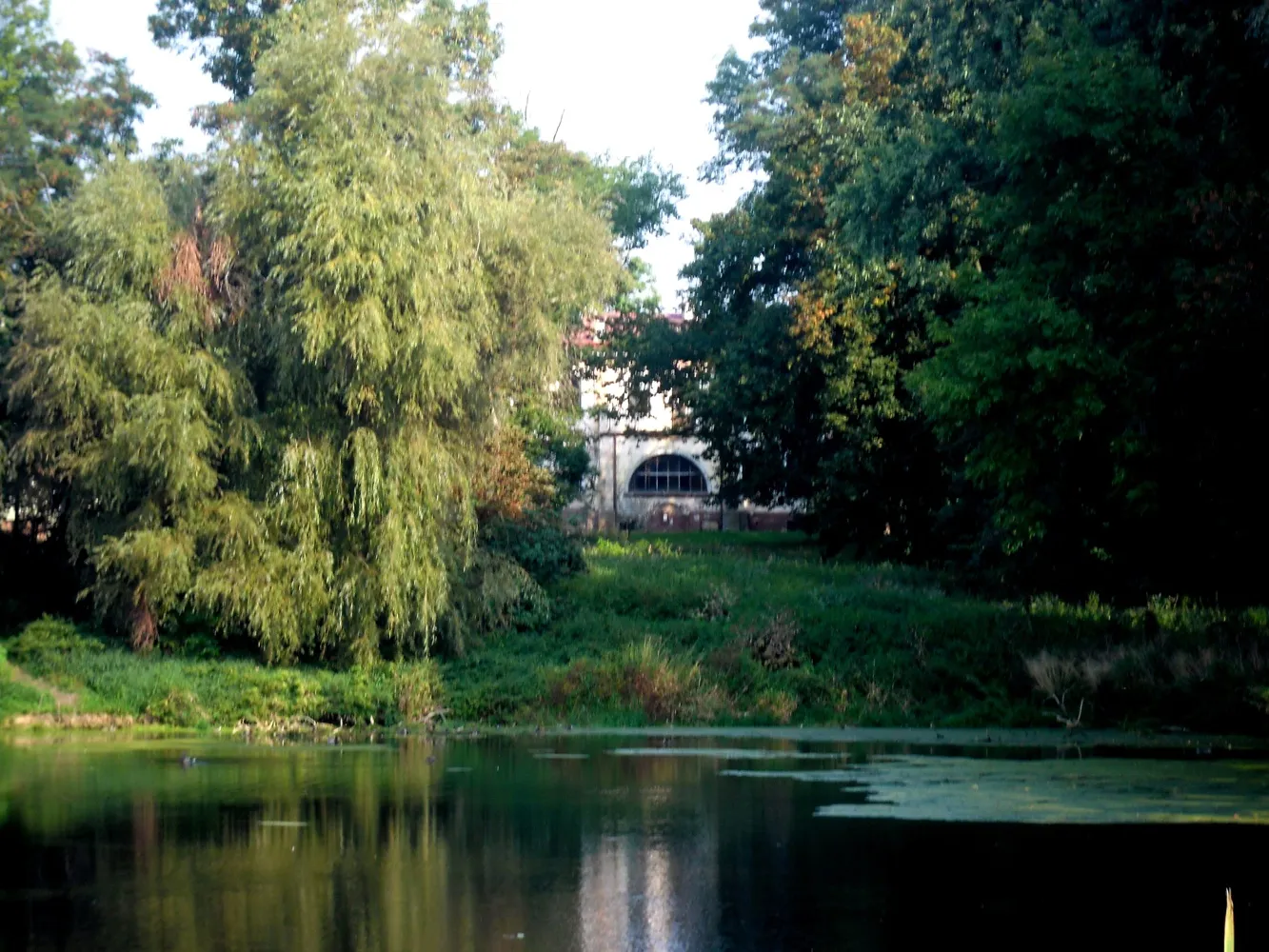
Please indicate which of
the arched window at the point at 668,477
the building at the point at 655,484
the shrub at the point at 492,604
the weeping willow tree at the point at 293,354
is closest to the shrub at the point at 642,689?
the shrub at the point at 492,604

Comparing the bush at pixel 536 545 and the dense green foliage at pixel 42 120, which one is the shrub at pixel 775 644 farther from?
the dense green foliage at pixel 42 120

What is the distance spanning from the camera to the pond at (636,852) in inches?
380

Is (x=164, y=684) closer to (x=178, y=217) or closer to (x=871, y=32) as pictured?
(x=178, y=217)

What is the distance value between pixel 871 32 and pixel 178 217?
763 inches

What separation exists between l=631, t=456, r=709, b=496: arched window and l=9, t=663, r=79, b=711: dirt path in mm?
46362

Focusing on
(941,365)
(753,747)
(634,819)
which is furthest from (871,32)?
(634,819)

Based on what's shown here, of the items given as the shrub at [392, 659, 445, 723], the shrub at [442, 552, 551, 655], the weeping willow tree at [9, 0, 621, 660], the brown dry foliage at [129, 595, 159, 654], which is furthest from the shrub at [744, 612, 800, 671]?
the brown dry foliage at [129, 595, 159, 654]

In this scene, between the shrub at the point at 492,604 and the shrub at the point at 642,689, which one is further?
the shrub at the point at 492,604

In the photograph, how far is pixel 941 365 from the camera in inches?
1037

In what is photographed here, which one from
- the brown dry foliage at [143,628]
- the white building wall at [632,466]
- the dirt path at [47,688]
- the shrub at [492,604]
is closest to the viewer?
the dirt path at [47,688]

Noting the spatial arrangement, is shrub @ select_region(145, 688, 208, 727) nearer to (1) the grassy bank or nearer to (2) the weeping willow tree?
(1) the grassy bank

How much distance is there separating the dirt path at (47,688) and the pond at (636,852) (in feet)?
18.3

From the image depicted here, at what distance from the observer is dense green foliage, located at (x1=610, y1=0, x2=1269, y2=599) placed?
21.5 meters

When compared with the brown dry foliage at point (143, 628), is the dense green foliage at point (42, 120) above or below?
above
